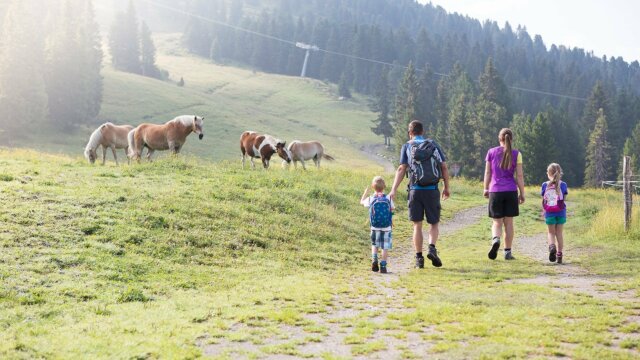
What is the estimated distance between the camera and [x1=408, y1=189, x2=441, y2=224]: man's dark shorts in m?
11.6

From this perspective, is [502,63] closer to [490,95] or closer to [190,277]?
[490,95]

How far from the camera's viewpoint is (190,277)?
10.8m

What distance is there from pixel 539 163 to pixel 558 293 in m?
63.6

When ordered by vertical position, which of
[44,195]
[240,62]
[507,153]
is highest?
[240,62]

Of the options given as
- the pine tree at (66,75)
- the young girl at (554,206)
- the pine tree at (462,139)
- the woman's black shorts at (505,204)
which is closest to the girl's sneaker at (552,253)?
the young girl at (554,206)

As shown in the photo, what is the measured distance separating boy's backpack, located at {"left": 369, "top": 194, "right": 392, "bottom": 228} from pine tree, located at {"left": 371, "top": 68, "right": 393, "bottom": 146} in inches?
3678

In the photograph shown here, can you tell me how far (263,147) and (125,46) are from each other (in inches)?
4571

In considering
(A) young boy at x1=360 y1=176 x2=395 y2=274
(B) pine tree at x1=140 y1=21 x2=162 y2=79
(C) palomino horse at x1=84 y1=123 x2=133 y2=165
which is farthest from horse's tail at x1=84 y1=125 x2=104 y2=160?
(B) pine tree at x1=140 y1=21 x2=162 y2=79

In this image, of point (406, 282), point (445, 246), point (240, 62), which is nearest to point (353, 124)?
point (240, 62)

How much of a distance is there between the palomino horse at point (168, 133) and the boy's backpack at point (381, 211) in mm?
13591

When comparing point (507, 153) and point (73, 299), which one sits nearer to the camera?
point (73, 299)

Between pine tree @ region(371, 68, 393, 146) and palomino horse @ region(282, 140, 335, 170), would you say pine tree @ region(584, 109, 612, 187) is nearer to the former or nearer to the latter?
pine tree @ region(371, 68, 393, 146)

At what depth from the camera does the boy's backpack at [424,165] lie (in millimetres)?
11555

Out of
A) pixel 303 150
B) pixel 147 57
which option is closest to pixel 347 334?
pixel 303 150
